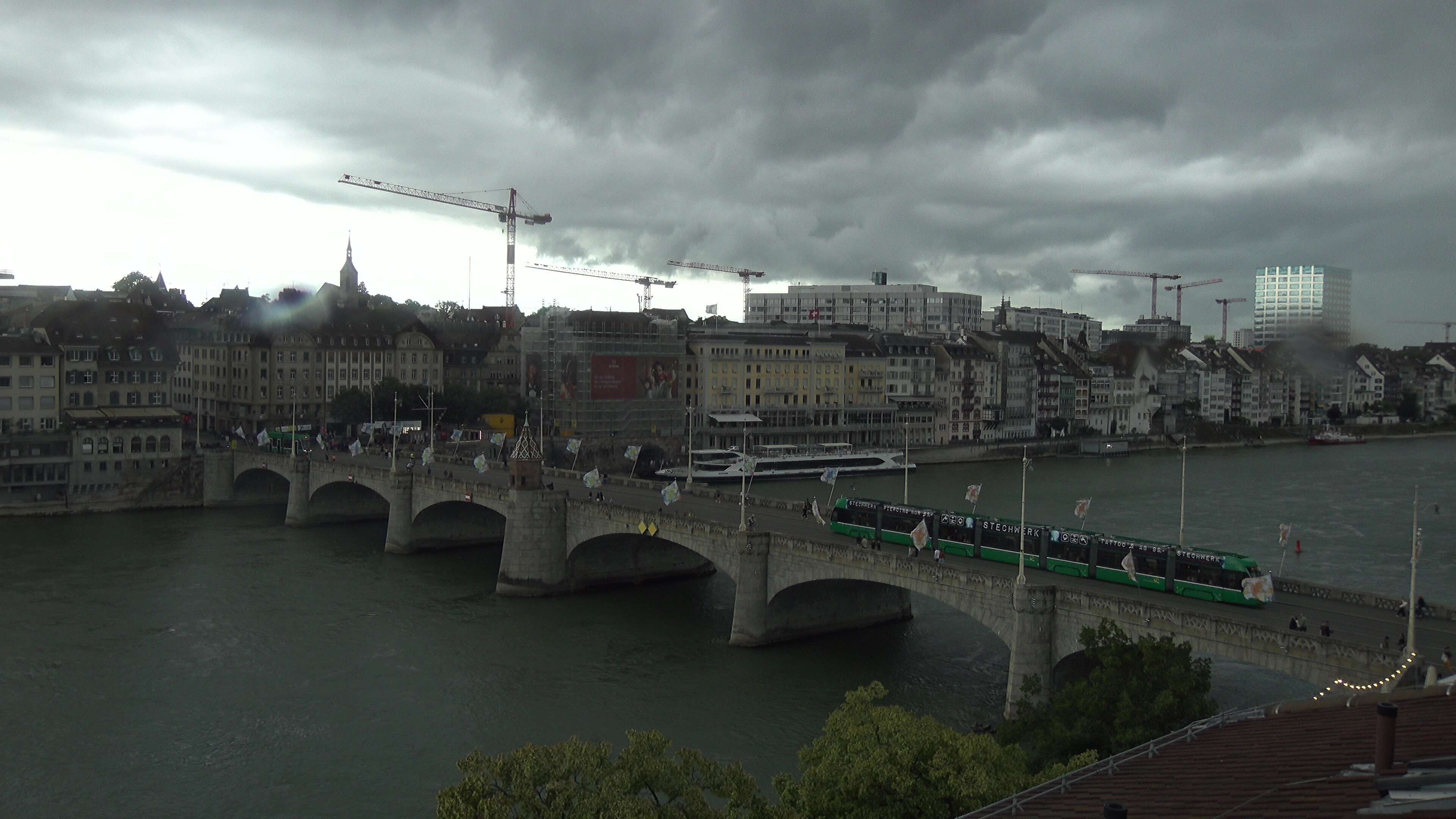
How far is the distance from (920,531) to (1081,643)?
9875mm

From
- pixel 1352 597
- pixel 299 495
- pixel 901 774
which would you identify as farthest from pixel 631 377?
pixel 901 774

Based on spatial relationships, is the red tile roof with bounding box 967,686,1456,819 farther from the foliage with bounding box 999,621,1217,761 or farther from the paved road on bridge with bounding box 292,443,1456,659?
the paved road on bridge with bounding box 292,443,1456,659

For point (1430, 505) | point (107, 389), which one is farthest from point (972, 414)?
point (107, 389)

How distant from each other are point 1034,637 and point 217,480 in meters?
68.3

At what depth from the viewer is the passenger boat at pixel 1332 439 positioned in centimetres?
15950

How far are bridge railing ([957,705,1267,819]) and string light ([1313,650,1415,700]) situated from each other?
7.38 metres

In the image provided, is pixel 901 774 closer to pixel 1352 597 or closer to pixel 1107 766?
pixel 1107 766

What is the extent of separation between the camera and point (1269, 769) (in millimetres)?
13602

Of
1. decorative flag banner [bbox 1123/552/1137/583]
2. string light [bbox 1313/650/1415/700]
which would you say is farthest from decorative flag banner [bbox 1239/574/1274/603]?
string light [bbox 1313/650/1415/700]

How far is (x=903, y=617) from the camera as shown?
156 ft

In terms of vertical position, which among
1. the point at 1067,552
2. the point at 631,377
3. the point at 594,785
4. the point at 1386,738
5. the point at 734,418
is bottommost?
the point at 594,785

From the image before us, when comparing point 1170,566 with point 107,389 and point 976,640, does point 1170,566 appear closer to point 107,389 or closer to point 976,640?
point 976,640

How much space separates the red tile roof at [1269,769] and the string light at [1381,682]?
25.1ft

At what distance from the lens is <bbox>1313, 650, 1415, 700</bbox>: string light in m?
24.7
